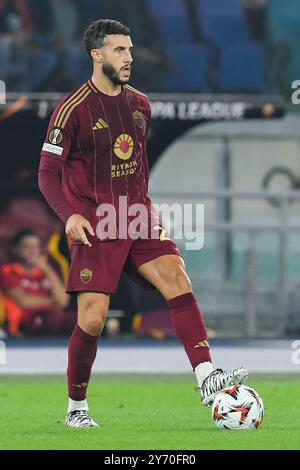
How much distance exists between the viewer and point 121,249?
350 inches

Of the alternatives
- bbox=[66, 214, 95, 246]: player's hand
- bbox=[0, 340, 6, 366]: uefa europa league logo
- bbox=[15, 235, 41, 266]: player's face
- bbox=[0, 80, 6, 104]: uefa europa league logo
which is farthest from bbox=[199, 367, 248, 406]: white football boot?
bbox=[15, 235, 41, 266]: player's face

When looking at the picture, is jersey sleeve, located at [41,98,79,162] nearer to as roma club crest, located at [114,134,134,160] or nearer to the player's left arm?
as roma club crest, located at [114,134,134,160]

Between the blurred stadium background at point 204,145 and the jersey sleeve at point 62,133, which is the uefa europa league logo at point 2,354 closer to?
the blurred stadium background at point 204,145

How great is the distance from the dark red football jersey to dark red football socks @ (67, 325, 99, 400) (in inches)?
27.3

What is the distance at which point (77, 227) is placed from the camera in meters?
8.63

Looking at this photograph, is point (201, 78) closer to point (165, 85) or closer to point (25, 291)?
point (165, 85)

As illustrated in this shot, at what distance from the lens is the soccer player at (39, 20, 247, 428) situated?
882cm

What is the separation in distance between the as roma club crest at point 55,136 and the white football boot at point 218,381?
1617mm

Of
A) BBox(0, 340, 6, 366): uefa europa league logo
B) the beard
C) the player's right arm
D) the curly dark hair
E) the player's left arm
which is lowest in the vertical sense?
BBox(0, 340, 6, 366): uefa europa league logo

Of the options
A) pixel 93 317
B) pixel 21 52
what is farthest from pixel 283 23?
pixel 93 317

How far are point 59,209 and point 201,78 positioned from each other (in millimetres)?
10546

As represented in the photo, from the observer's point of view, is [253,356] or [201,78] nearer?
[253,356]
